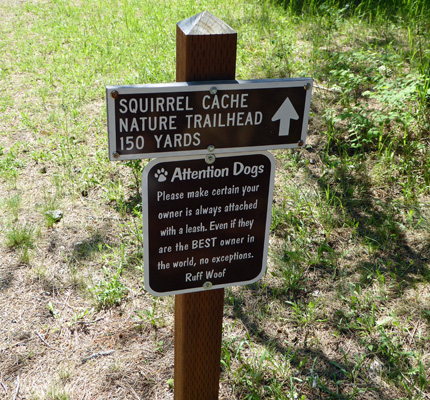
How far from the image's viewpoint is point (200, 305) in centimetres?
196

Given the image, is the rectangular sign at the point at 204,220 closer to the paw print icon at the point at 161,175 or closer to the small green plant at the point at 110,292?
the paw print icon at the point at 161,175

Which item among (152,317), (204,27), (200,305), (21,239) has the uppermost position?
(204,27)

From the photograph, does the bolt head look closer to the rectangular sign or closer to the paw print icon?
the rectangular sign

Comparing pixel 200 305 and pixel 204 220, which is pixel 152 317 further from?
pixel 204 220

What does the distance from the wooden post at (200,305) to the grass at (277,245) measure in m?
0.52

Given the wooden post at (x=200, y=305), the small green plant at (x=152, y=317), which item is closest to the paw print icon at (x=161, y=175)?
the wooden post at (x=200, y=305)

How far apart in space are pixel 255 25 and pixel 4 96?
123 inches

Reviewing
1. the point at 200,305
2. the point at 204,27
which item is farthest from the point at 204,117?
the point at 200,305

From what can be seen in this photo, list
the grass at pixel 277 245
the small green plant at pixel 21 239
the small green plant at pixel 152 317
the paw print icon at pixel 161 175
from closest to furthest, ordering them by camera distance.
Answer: the paw print icon at pixel 161 175, the grass at pixel 277 245, the small green plant at pixel 152 317, the small green plant at pixel 21 239

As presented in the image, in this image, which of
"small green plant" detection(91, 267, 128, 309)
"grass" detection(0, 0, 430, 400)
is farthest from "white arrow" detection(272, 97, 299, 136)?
"small green plant" detection(91, 267, 128, 309)

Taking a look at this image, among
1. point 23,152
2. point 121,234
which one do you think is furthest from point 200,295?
point 23,152

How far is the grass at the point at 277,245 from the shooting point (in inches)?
106

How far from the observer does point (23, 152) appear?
464 centimetres

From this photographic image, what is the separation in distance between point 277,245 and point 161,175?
6.27 ft
